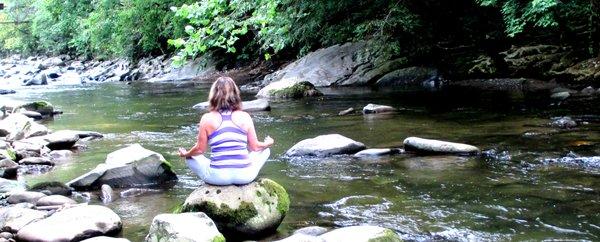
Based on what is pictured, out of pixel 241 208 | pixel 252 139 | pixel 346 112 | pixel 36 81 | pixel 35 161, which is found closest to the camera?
pixel 241 208

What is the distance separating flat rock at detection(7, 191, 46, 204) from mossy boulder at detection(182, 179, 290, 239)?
1.96 meters

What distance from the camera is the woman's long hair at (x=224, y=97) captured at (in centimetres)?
486

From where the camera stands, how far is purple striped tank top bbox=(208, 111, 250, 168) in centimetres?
490

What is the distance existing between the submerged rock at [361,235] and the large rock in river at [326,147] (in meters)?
3.82

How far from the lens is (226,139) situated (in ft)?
16.1

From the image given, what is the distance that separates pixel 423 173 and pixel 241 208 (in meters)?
2.79

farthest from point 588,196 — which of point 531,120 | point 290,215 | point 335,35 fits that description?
point 335,35

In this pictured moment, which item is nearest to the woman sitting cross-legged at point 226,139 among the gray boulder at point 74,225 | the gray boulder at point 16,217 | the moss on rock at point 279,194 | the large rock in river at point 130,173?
the moss on rock at point 279,194

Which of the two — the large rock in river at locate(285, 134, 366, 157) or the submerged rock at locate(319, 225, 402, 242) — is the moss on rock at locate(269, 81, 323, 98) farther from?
the submerged rock at locate(319, 225, 402, 242)

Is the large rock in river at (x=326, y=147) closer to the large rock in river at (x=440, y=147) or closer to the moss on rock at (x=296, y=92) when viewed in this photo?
the large rock in river at (x=440, y=147)

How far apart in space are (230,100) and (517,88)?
1273 cm

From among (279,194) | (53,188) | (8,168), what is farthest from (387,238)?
(8,168)

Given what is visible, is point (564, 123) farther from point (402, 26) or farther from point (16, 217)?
point (402, 26)

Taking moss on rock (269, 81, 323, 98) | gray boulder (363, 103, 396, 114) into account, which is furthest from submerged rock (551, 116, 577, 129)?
moss on rock (269, 81, 323, 98)
